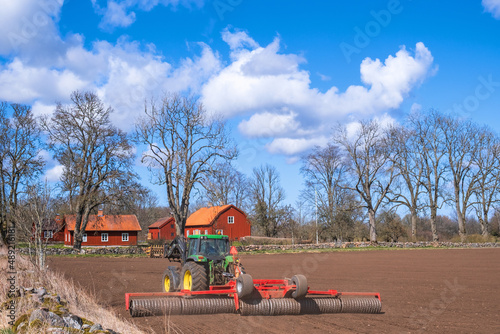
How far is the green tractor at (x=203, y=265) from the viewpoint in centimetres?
1220

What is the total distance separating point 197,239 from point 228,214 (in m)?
56.6

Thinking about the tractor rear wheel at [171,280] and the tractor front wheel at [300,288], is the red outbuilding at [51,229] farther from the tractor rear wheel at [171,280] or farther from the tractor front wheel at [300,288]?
the tractor front wheel at [300,288]

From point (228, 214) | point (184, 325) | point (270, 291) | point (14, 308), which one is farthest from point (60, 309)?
point (228, 214)

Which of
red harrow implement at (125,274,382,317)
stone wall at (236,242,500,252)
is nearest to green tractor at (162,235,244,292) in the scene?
red harrow implement at (125,274,382,317)

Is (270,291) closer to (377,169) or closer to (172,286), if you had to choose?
(172,286)

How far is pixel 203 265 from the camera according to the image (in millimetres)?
12852

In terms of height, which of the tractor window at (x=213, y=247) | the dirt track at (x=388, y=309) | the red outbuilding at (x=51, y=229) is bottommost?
the dirt track at (x=388, y=309)

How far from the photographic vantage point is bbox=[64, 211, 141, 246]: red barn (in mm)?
65356

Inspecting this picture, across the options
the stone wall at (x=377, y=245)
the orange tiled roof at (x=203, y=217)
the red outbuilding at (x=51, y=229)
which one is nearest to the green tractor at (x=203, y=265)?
the red outbuilding at (x=51, y=229)

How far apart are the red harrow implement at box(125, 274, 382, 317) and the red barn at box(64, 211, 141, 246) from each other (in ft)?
184

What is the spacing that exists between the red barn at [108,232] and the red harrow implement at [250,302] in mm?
56044

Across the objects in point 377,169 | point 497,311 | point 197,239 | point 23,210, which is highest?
point 377,169

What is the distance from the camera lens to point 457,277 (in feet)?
65.8

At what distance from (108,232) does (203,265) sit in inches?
2296
